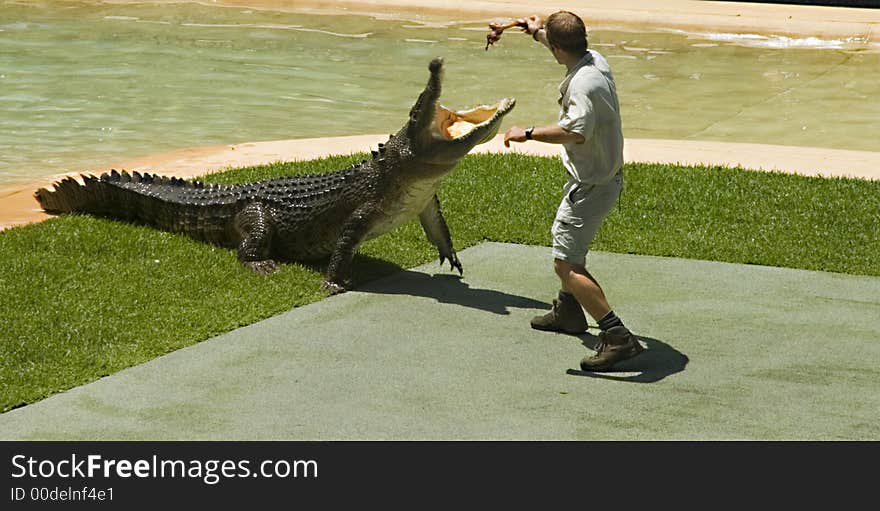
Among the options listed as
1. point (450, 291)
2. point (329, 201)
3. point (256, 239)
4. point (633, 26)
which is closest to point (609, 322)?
point (450, 291)

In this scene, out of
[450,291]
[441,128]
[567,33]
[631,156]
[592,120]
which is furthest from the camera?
[631,156]

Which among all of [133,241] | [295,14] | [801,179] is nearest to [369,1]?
[295,14]

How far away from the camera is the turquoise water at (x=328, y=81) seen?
1316cm

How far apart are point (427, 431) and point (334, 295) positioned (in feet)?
6.99

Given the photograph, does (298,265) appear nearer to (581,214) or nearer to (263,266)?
(263,266)

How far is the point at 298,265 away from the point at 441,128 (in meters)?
1.35

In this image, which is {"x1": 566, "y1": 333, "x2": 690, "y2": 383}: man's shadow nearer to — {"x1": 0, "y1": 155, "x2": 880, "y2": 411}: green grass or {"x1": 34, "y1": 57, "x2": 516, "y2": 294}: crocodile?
{"x1": 34, "y1": 57, "x2": 516, "y2": 294}: crocodile

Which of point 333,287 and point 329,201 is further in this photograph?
point 329,201

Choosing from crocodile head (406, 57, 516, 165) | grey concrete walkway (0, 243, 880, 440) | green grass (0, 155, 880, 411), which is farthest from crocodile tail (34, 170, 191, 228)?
crocodile head (406, 57, 516, 165)

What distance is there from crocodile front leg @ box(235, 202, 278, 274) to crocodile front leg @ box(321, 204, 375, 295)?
0.45m

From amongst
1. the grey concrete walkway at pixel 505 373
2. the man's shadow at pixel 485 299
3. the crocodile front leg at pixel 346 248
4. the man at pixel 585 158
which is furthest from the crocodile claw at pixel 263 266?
the man at pixel 585 158

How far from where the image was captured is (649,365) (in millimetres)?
5945

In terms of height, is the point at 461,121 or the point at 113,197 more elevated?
the point at 461,121

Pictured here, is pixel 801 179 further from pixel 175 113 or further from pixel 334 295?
pixel 175 113
